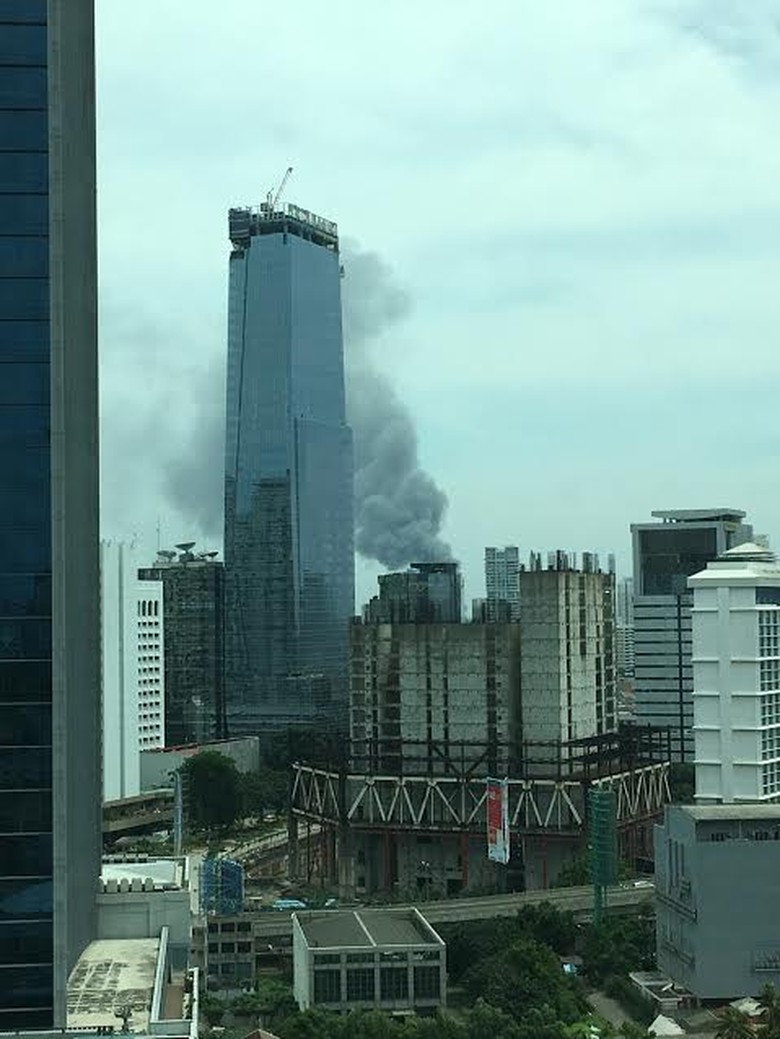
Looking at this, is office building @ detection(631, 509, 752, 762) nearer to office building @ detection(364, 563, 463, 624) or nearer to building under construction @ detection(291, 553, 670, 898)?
office building @ detection(364, 563, 463, 624)

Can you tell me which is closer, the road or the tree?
the road

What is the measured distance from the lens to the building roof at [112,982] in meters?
35.0

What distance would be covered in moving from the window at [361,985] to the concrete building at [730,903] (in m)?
12.1

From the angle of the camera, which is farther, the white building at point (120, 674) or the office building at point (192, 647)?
the office building at point (192, 647)

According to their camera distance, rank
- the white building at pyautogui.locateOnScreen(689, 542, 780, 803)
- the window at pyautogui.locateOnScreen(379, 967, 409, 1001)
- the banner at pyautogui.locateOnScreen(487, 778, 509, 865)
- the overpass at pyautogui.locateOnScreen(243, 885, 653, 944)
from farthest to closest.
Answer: the banner at pyautogui.locateOnScreen(487, 778, 509, 865) → the overpass at pyautogui.locateOnScreen(243, 885, 653, 944) → the white building at pyautogui.locateOnScreen(689, 542, 780, 803) → the window at pyautogui.locateOnScreen(379, 967, 409, 1001)

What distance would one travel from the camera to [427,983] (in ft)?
204

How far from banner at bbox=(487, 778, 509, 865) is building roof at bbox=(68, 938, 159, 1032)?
43063 mm

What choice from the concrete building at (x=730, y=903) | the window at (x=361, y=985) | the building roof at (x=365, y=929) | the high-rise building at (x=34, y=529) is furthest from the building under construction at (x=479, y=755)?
the high-rise building at (x=34, y=529)

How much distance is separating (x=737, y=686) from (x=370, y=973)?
2196 cm

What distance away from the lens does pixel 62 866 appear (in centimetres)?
3453

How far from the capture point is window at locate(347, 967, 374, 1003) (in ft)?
201

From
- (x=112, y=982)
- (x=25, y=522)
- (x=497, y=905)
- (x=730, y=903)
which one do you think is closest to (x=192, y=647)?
(x=497, y=905)

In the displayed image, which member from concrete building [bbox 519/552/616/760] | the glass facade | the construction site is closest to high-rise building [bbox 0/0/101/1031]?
the glass facade

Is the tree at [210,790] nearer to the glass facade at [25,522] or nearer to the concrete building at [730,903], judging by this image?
the concrete building at [730,903]
